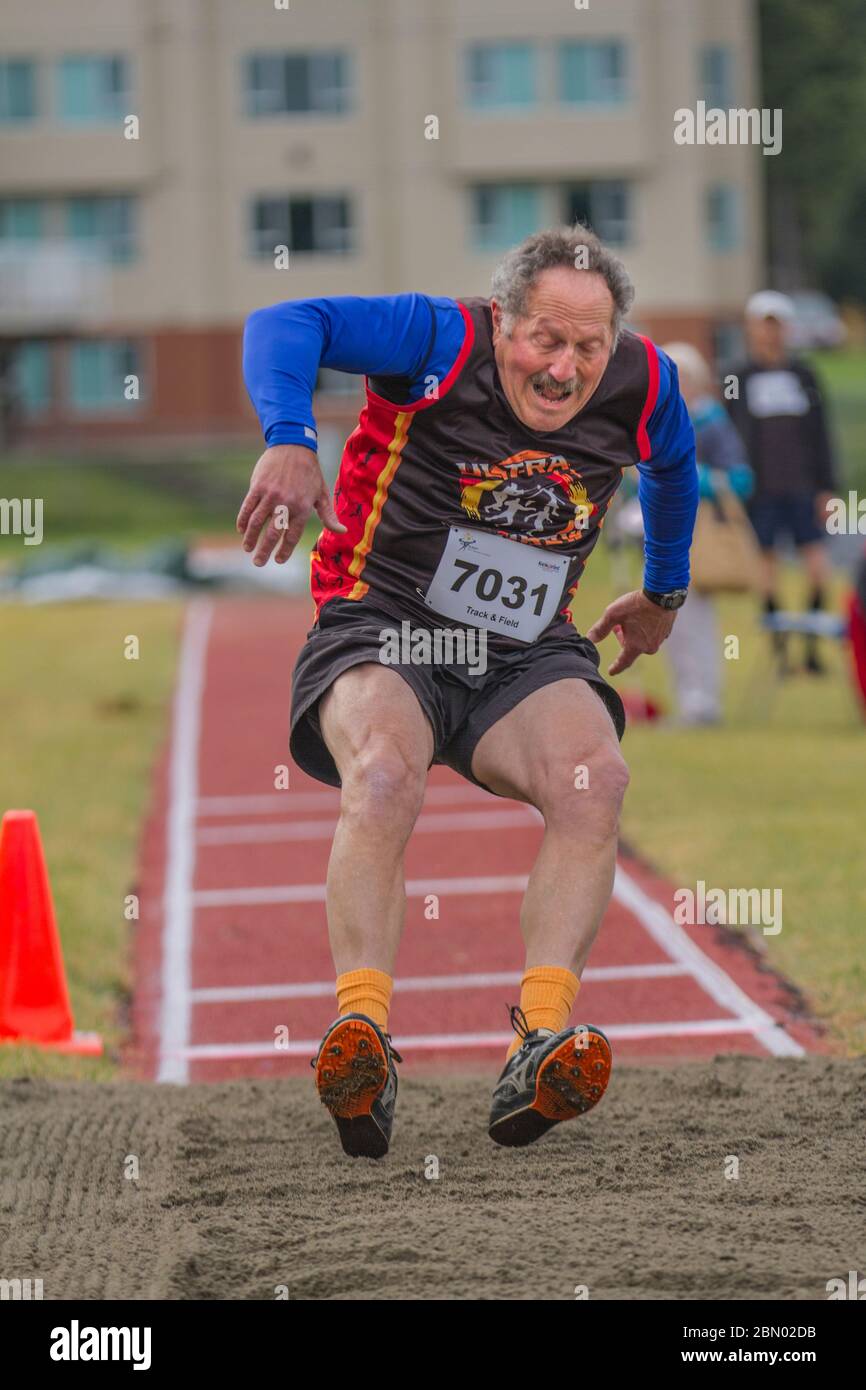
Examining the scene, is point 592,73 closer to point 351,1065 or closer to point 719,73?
point 719,73

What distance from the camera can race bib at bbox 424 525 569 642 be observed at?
4.84 metres

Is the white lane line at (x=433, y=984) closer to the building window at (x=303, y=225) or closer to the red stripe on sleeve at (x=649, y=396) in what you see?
the red stripe on sleeve at (x=649, y=396)

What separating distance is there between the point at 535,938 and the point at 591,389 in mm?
1311

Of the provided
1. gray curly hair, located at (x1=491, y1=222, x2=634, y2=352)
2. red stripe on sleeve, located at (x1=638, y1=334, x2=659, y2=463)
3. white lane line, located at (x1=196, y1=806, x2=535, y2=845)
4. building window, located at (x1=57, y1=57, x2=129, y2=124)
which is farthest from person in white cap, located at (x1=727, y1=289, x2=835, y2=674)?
building window, located at (x1=57, y1=57, x2=129, y2=124)

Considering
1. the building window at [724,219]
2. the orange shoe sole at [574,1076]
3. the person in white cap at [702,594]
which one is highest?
the building window at [724,219]

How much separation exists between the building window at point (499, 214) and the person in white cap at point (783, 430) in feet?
121

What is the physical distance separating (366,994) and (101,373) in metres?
46.3

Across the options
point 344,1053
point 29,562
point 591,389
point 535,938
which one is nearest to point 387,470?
point 591,389

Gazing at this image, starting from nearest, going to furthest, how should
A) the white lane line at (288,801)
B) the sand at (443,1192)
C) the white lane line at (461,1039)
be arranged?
the sand at (443,1192)
the white lane line at (461,1039)
the white lane line at (288,801)

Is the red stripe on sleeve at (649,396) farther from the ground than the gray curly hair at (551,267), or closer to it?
A: closer to it

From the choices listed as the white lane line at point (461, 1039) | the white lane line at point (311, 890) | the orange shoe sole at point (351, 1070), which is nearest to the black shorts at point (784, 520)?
the white lane line at point (311, 890)

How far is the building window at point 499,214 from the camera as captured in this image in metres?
49.7

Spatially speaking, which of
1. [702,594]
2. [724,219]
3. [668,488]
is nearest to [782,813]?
[702,594]
